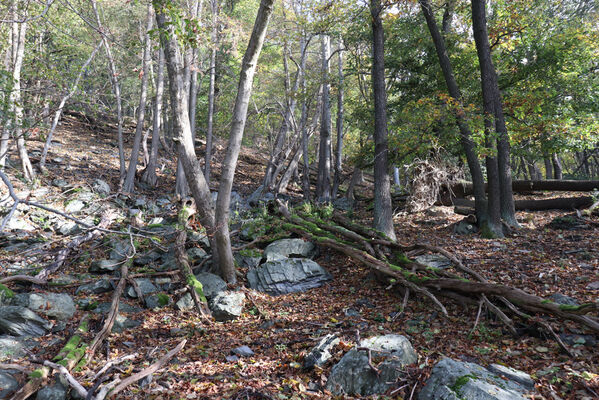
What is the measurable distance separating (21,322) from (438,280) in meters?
6.54

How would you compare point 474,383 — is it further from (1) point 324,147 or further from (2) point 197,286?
(1) point 324,147

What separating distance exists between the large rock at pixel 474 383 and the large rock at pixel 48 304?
5640 mm

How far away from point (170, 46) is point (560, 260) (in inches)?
336

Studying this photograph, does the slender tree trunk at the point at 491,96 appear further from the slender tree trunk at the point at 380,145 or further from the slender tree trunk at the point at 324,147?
the slender tree trunk at the point at 324,147

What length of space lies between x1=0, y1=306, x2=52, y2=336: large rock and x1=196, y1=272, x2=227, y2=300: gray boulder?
98.2 inches

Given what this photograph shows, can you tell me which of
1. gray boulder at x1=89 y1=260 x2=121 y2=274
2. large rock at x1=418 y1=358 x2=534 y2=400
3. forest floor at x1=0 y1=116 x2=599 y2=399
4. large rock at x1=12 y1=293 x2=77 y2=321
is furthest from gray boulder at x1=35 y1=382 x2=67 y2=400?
gray boulder at x1=89 y1=260 x2=121 y2=274

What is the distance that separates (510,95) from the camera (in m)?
10.8

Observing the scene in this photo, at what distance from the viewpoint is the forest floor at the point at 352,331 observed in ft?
13.0

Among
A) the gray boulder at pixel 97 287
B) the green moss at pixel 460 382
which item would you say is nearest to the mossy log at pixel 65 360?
the gray boulder at pixel 97 287

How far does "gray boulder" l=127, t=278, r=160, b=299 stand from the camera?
6930 millimetres

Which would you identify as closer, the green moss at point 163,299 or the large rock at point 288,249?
the green moss at point 163,299

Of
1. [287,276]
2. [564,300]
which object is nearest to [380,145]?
[287,276]

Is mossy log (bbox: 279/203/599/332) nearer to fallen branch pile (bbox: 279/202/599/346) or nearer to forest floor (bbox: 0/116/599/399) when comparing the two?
fallen branch pile (bbox: 279/202/599/346)

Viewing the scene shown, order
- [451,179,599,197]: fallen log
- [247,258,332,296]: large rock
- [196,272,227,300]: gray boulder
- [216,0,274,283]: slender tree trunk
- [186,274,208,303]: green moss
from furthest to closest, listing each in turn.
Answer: [451,179,599,197]: fallen log
[247,258,332,296]: large rock
[196,272,227,300]: gray boulder
[186,274,208,303]: green moss
[216,0,274,283]: slender tree trunk
